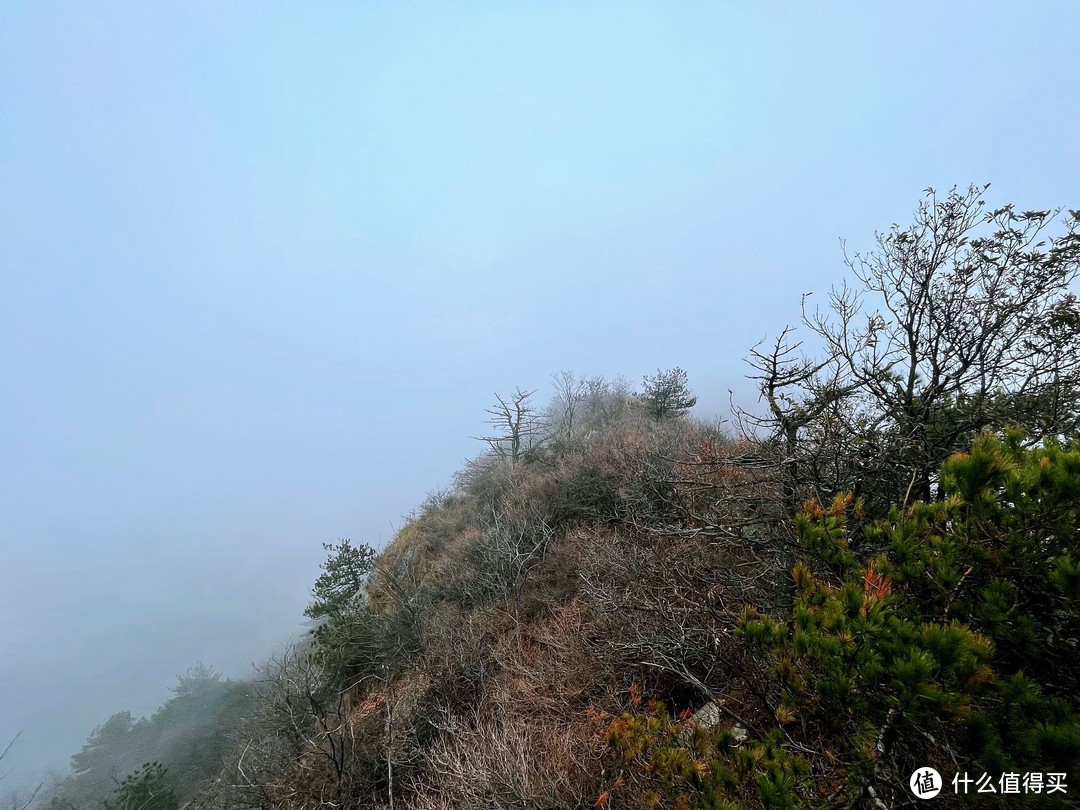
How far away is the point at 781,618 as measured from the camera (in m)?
3.69

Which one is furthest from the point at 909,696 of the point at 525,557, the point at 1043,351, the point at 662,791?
the point at 525,557

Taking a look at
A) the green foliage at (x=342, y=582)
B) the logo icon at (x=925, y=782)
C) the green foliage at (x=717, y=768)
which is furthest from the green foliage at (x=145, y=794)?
the logo icon at (x=925, y=782)

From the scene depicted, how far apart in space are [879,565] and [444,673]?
6012 mm

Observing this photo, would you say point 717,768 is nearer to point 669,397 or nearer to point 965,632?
point 965,632

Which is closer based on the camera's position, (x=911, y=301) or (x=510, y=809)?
(x=510, y=809)

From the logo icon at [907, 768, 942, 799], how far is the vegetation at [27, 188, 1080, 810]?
0.30 ft

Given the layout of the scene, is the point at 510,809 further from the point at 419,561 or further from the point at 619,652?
the point at 419,561

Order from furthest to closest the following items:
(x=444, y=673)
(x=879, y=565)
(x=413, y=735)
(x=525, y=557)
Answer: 1. (x=525, y=557)
2. (x=444, y=673)
3. (x=413, y=735)
4. (x=879, y=565)

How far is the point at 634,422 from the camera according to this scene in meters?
13.0

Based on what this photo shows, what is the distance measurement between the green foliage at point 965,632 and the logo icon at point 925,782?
0.30ft

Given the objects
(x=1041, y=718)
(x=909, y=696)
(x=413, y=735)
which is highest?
(x=909, y=696)

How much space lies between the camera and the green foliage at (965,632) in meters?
1.41

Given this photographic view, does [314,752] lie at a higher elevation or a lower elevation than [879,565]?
lower

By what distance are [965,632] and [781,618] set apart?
2.60 m
